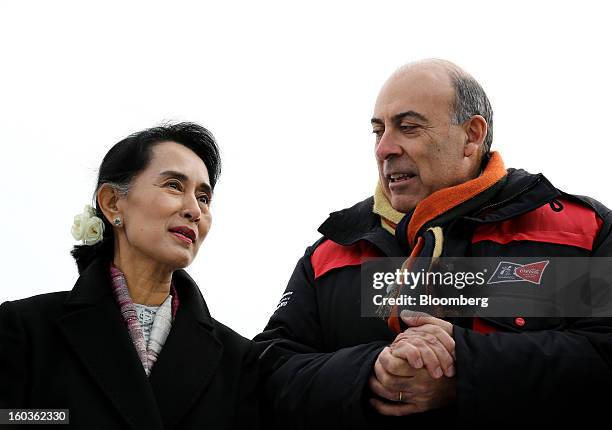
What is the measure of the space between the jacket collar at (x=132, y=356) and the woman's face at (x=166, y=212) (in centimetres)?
26

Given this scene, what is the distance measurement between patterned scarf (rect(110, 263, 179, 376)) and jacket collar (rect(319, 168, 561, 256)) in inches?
35.6

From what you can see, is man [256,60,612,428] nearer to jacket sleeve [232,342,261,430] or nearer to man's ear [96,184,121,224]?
jacket sleeve [232,342,261,430]

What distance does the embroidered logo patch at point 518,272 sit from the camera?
3539 millimetres

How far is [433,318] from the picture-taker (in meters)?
3.28

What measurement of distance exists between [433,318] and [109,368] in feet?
4.72

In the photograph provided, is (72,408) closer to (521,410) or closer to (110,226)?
(110,226)

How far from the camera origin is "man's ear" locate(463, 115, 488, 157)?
4184 mm

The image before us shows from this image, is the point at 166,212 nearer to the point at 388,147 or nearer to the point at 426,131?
the point at 388,147

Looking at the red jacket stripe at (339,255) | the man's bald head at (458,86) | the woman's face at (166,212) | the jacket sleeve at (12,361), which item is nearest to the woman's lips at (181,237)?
the woman's face at (166,212)

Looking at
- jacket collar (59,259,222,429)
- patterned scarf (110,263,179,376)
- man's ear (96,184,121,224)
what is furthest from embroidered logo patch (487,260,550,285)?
man's ear (96,184,121,224)

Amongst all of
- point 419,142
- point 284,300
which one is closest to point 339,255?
point 284,300

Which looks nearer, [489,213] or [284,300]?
[489,213]

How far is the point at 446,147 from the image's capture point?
4094 mm

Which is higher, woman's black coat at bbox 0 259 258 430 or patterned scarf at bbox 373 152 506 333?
patterned scarf at bbox 373 152 506 333
